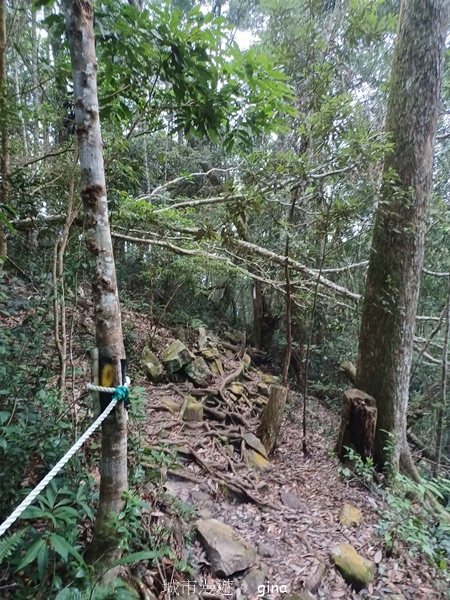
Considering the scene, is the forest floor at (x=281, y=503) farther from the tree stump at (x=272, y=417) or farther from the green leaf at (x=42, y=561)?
the green leaf at (x=42, y=561)

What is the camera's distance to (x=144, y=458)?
8.55 ft

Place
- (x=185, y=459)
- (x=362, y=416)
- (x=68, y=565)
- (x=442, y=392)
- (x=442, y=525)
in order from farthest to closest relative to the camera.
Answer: (x=442, y=392)
(x=362, y=416)
(x=185, y=459)
(x=442, y=525)
(x=68, y=565)

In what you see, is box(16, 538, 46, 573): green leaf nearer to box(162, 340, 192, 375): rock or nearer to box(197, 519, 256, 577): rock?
box(197, 519, 256, 577): rock

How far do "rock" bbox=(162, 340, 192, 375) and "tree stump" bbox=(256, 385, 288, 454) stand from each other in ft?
5.42

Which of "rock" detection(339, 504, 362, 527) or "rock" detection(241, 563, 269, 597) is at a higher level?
"rock" detection(241, 563, 269, 597)

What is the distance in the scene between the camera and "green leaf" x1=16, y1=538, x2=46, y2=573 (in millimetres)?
1239

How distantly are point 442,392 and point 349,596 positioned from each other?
303 cm

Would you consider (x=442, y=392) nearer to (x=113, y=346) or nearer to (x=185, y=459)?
(x=185, y=459)

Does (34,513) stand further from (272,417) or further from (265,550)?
(272,417)

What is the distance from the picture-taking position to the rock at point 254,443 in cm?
400

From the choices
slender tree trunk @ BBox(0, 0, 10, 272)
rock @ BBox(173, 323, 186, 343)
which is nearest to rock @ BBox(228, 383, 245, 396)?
rock @ BBox(173, 323, 186, 343)

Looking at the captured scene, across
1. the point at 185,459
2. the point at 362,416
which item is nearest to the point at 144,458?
the point at 185,459

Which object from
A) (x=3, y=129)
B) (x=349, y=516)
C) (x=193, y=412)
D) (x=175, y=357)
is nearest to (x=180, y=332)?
(x=175, y=357)

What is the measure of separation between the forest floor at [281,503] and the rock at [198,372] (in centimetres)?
48
